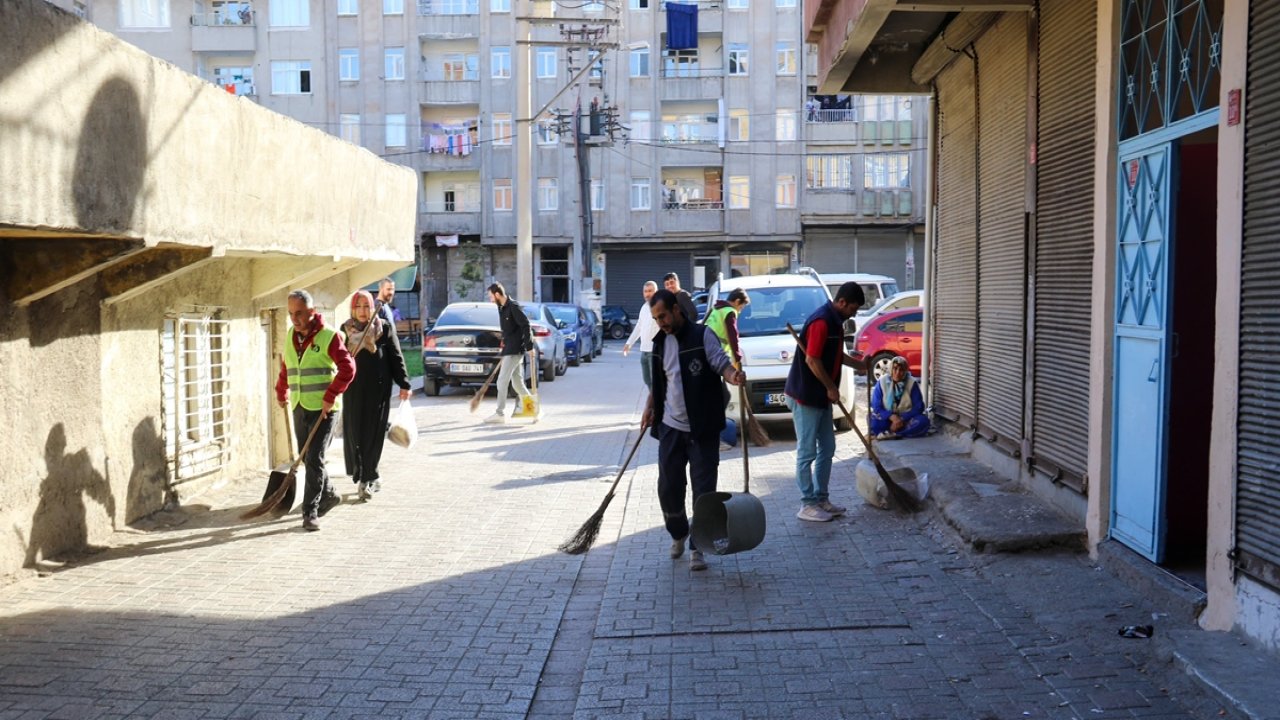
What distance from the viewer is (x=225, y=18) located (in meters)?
50.3

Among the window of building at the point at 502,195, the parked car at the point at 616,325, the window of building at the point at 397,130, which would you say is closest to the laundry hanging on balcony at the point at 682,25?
the window of building at the point at 502,195

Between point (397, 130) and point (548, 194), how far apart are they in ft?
23.8

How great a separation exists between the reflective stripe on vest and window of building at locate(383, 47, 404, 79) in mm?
43239

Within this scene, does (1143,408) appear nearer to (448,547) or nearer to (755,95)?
(448,547)

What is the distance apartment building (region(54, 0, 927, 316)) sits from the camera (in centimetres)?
4853

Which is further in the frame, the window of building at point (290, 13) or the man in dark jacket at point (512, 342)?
the window of building at point (290, 13)

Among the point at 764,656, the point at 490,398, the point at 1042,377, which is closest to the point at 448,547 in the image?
the point at 764,656

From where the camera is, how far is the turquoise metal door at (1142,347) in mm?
6082

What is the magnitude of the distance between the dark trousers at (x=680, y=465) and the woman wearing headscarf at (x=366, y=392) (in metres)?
3.48

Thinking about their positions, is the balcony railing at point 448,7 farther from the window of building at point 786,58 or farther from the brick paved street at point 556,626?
the brick paved street at point 556,626

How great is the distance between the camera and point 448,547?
8.25m

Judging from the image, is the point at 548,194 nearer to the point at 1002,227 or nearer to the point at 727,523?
the point at 1002,227

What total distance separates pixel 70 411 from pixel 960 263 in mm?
7998

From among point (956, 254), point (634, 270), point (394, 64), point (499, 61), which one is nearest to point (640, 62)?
point (499, 61)
